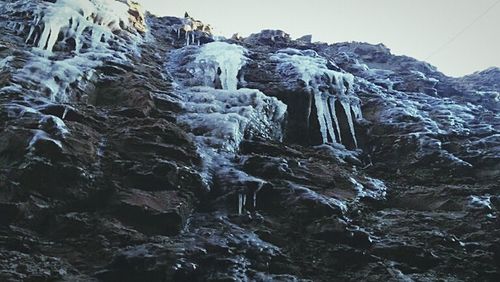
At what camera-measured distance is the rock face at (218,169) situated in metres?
6.38

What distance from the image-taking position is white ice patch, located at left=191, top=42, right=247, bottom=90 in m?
14.1

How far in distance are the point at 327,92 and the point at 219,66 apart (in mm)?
3373

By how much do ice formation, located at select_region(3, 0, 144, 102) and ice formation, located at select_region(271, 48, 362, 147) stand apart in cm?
Answer: 497

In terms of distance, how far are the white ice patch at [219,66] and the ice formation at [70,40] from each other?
2.12 m

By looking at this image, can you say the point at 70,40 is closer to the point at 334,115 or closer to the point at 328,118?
the point at 328,118

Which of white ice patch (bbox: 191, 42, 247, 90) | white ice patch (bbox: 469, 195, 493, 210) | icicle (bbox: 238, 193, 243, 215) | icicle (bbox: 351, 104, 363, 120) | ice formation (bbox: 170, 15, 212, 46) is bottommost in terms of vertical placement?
icicle (bbox: 238, 193, 243, 215)

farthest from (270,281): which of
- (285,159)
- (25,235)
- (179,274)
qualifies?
(285,159)

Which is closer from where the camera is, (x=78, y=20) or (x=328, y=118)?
(x=328, y=118)

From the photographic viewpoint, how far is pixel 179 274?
19.1 feet

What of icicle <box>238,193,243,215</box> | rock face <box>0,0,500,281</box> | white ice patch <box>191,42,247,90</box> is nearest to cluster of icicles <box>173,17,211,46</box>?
white ice patch <box>191,42,247,90</box>

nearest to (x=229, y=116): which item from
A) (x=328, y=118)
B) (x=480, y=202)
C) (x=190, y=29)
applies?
(x=328, y=118)

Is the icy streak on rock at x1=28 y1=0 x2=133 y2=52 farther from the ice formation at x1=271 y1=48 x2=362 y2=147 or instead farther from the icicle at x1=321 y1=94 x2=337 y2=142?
the icicle at x1=321 y1=94 x2=337 y2=142

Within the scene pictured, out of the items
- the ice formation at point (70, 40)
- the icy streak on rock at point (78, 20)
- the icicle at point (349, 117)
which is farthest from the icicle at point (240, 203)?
the icy streak on rock at point (78, 20)

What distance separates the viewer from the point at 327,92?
13641mm
